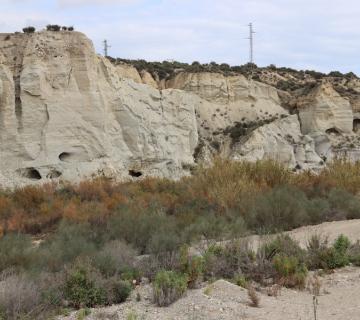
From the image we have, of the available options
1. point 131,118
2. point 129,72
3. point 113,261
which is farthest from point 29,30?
point 113,261

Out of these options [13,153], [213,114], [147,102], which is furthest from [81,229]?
[213,114]

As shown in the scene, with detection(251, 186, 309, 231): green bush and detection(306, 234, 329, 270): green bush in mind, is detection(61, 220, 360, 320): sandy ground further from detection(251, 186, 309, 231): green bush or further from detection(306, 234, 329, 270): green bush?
detection(251, 186, 309, 231): green bush

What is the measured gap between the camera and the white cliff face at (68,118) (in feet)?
89.1

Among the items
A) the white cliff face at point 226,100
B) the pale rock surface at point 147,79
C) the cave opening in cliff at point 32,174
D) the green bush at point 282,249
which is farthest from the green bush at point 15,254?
the white cliff face at point 226,100

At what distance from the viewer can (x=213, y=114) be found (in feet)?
130

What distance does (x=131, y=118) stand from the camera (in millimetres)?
31500

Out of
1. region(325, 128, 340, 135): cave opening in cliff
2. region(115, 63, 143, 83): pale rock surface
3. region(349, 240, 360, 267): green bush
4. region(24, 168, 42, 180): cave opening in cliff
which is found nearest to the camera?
region(349, 240, 360, 267): green bush

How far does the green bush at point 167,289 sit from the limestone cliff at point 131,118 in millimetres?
19124

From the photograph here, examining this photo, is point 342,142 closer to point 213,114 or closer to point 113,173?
point 213,114

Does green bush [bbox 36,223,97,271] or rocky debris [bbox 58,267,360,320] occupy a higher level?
rocky debris [bbox 58,267,360,320]

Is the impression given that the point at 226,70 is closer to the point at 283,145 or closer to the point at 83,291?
the point at 283,145

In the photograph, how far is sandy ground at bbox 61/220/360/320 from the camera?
6.88m

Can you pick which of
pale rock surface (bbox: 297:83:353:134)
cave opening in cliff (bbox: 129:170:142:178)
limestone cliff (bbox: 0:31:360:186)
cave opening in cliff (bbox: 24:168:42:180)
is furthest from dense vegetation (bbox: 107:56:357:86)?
cave opening in cliff (bbox: 24:168:42:180)

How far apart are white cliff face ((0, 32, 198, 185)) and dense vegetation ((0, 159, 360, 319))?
4.21 metres
